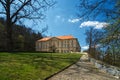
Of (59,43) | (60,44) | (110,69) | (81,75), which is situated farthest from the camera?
(59,43)

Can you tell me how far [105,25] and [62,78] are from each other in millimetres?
4885

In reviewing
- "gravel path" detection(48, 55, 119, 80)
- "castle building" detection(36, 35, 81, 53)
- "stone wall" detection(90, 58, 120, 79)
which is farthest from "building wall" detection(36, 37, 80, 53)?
"gravel path" detection(48, 55, 119, 80)

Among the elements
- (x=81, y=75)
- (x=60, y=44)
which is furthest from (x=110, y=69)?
(x=60, y=44)

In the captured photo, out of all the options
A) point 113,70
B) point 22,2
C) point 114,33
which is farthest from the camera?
point 22,2

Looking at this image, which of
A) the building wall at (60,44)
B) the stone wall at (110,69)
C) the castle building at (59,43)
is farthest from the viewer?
the castle building at (59,43)

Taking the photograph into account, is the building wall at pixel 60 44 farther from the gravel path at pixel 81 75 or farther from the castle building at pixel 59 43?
the gravel path at pixel 81 75

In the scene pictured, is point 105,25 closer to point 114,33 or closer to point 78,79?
point 114,33

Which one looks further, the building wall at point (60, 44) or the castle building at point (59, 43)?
the castle building at point (59, 43)

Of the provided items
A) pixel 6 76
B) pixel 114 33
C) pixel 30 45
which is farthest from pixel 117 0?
pixel 30 45

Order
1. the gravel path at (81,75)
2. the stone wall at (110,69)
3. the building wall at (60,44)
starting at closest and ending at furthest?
the gravel path at (81,75), the stone wall at (110,69), the building wall at (60,44)

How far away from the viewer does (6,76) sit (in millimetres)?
10539

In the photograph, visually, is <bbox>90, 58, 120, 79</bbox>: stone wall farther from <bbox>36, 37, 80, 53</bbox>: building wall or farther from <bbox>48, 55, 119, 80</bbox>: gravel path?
<bbox>36, 37, 80, 53</bbox>: building wall

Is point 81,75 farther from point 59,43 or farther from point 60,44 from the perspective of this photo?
point 59,43

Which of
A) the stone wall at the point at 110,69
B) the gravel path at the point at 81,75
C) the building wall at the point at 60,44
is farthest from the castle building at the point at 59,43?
the gravel path at the point at 81,75
